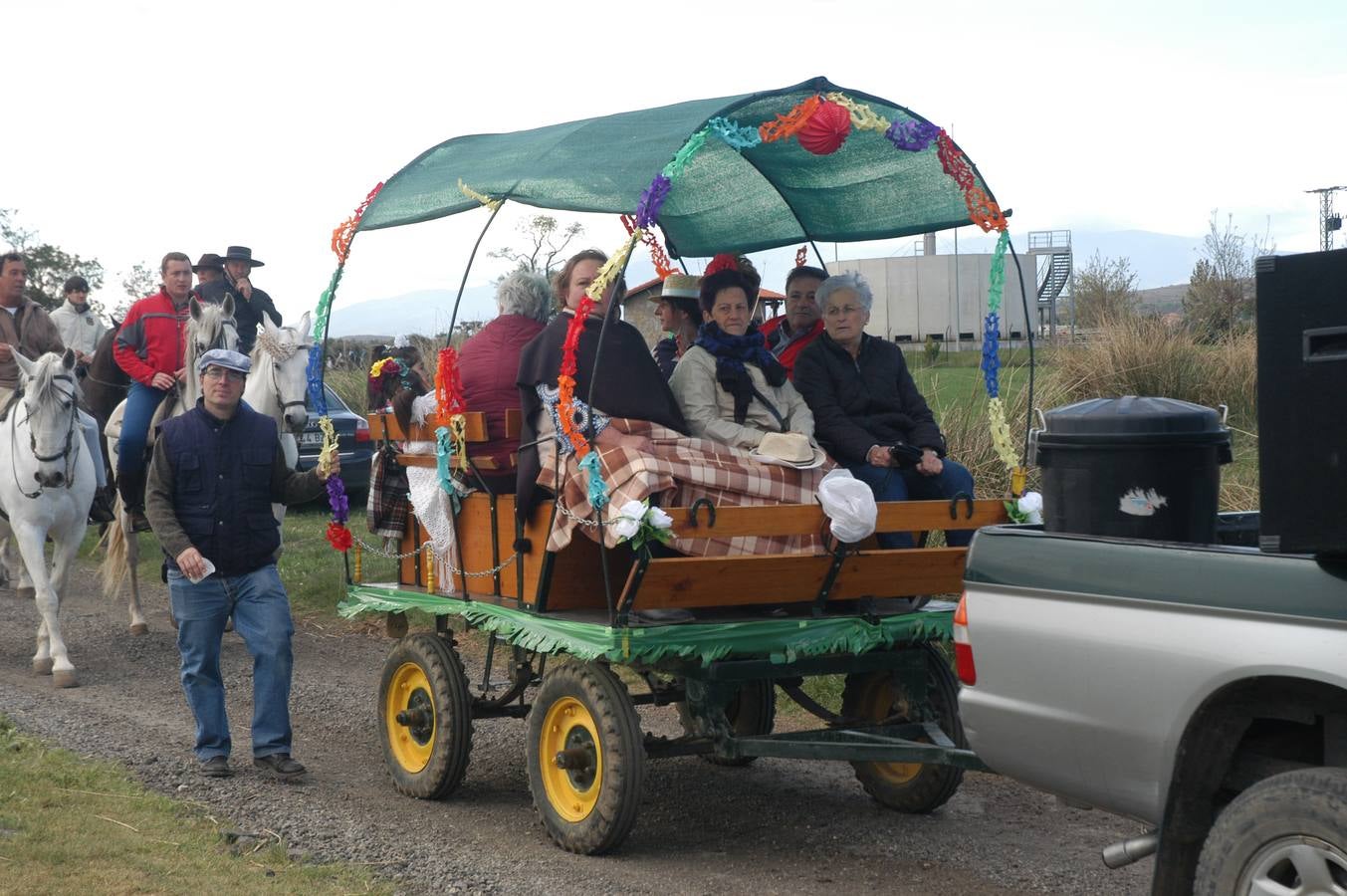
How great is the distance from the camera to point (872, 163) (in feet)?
26.9

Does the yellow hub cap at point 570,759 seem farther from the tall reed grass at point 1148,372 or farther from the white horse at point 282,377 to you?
the tall reed grass at point 1148,372

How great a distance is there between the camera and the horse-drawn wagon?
6.04m

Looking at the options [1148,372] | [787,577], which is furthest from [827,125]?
[1148,372]

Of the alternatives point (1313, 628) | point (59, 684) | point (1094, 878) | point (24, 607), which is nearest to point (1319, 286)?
point (1313, 628)

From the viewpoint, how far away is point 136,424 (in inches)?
466

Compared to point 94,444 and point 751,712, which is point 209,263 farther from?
point 751,712

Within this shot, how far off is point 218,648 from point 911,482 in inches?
144

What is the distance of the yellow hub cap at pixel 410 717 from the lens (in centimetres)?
732

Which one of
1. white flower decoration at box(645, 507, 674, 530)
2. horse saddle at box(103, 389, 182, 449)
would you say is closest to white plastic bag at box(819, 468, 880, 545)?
white flower decoration at box(645, 507, 674, 530)

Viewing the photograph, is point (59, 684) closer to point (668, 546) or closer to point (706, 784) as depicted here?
point (706, 784)

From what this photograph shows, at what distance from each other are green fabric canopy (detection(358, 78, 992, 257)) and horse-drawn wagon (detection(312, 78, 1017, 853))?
2cm

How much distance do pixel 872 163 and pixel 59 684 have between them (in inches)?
251

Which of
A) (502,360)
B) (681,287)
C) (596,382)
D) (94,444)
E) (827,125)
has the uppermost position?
(827,125)

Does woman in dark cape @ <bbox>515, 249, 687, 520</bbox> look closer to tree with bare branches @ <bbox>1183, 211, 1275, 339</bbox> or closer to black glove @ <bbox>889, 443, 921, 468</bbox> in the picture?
black glove @ <bbox>889, 443, 921, 468</bbox>
